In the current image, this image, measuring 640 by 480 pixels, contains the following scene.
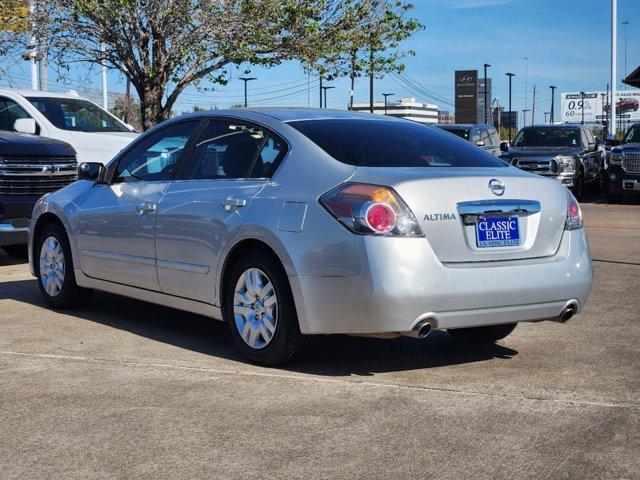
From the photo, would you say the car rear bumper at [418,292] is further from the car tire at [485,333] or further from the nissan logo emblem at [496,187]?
the car tire at [485,333]

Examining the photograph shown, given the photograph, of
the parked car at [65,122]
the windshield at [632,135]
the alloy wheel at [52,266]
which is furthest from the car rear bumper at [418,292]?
the windshield at [632,135]

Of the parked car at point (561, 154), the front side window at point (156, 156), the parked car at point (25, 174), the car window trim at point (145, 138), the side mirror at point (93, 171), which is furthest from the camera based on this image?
the parked car at point (561, 154)

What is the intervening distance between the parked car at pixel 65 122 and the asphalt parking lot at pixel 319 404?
19.7 feet

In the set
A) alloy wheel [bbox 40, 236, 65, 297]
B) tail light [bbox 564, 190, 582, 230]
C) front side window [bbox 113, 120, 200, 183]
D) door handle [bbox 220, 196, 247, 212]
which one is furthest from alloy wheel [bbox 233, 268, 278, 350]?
alloy wheel [bbox 40, 236, 65, 297]

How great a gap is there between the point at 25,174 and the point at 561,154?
1455 centimetres

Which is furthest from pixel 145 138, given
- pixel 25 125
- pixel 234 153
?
pixel 25 125

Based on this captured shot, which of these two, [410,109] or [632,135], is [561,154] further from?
[410,109]

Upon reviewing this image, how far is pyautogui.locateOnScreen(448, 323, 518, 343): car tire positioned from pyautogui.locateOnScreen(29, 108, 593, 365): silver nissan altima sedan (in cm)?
2

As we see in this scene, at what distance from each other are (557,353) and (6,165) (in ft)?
23.2

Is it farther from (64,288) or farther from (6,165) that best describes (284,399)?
(6,165)

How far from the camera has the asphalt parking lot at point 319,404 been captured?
4.19m

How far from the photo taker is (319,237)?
548cm

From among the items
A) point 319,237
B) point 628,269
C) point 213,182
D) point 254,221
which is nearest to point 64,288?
point 213,182

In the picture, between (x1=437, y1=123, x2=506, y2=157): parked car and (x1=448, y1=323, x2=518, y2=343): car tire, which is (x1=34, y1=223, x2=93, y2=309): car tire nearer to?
(x1=448, y1=323, x2=518, y2=343): car tire
